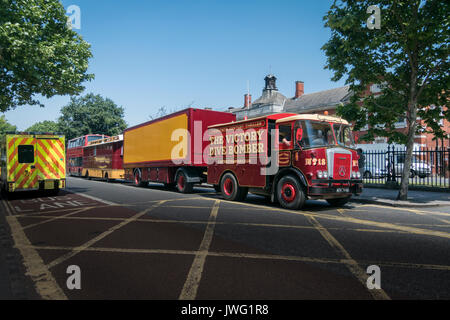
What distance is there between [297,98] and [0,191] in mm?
41252

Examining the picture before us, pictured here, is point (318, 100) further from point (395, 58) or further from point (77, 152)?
point (395, 58)

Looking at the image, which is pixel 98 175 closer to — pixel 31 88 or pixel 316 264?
pixel 31 88

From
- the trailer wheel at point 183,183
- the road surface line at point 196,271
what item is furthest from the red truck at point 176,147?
the road surface line at point 196,271

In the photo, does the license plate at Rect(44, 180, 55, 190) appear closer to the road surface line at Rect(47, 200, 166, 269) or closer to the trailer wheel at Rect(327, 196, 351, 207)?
the road surface line at Rect(47, 200, 166, 269)

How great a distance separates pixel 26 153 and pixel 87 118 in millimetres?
39703

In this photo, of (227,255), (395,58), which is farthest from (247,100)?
(227,255)

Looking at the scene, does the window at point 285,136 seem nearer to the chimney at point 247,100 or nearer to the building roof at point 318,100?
the building roof at point 318,100

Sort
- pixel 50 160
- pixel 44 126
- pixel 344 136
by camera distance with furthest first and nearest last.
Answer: pixel 44 126, pixel 50 160, pixel 344 136

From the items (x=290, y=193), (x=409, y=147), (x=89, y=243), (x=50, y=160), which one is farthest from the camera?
(x=50, y=160)

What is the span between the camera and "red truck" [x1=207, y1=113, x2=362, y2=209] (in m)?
8.84

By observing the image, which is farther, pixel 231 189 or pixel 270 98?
pixel 270 98

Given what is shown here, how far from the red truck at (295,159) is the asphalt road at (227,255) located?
1129 millimetres

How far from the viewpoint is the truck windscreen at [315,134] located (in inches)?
352

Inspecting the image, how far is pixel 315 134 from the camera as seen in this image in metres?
9.06
